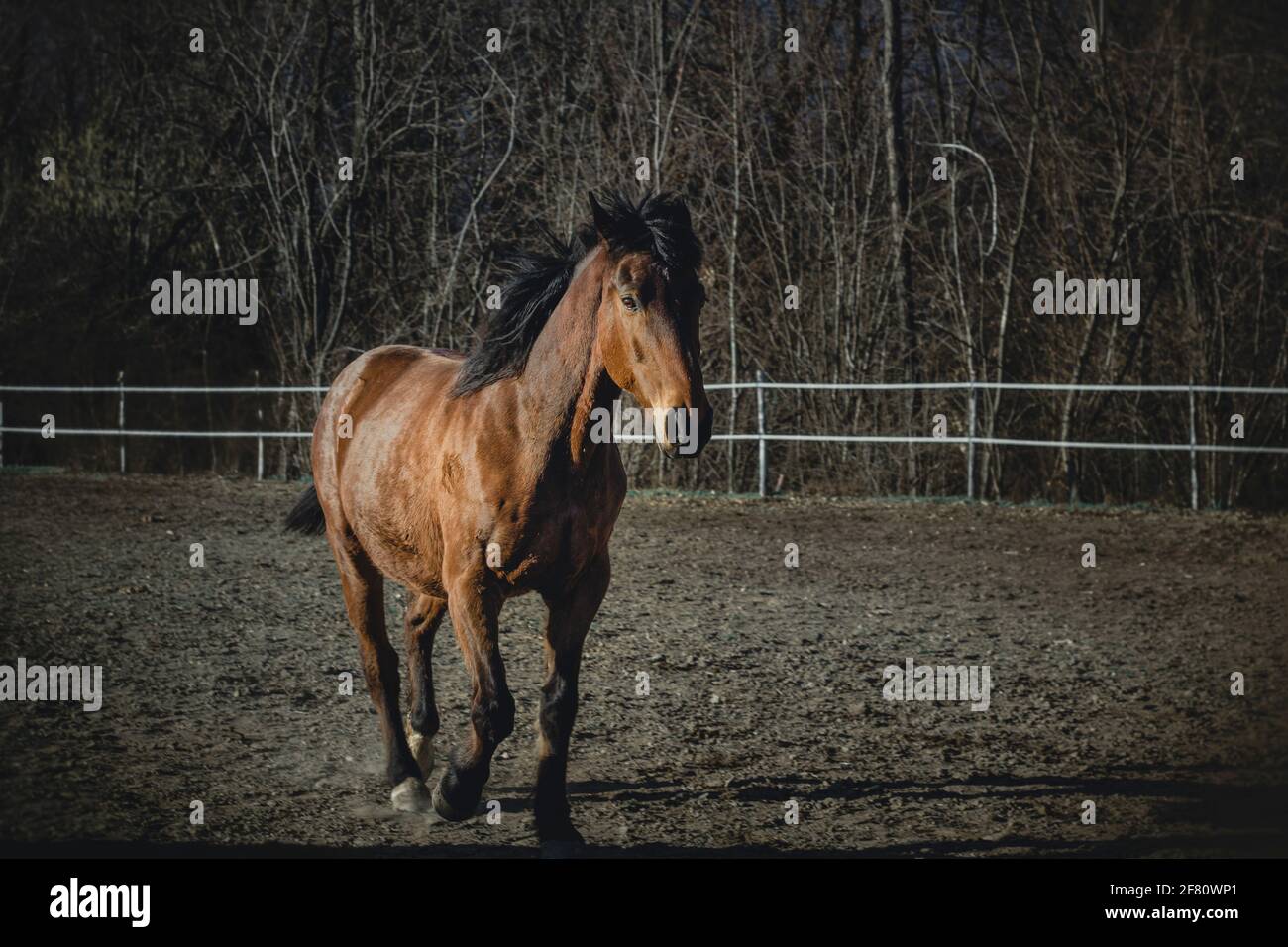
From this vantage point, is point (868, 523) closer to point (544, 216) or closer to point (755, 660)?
point (755, 660)

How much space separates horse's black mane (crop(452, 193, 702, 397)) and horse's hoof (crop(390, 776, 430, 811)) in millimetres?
1600

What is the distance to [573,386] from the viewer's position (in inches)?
171

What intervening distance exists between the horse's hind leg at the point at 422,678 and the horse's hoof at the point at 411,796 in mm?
276

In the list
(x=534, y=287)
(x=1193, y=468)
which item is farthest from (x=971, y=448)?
(x=534, y=287)

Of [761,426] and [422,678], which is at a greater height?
[761,426]

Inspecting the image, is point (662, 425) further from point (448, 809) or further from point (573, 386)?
point (448, 809)

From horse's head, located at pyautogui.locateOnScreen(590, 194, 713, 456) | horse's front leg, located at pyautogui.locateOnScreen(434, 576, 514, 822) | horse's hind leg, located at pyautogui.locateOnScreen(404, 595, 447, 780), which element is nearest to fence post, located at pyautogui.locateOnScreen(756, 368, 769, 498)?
horse's hind leg, located at pyautogui.locateOnScreen(404, 595, 447, 780)

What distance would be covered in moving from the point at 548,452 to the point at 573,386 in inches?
9.7

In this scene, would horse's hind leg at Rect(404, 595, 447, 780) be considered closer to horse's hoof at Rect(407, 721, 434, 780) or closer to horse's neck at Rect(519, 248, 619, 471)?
horse's hoof at Rect(407, 721, 434, 780)

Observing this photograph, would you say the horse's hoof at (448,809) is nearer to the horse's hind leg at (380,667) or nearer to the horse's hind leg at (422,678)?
the horse's hind leg at (380,667)

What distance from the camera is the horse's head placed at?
3840 millimetres

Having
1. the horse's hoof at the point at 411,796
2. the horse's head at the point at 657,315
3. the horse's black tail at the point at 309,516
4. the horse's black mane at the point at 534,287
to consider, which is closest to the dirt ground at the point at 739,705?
the horse's hoof at the point at 411,796

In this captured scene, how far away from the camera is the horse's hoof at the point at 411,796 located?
4969 mm

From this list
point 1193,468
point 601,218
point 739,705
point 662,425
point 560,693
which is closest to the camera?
point 662,425
